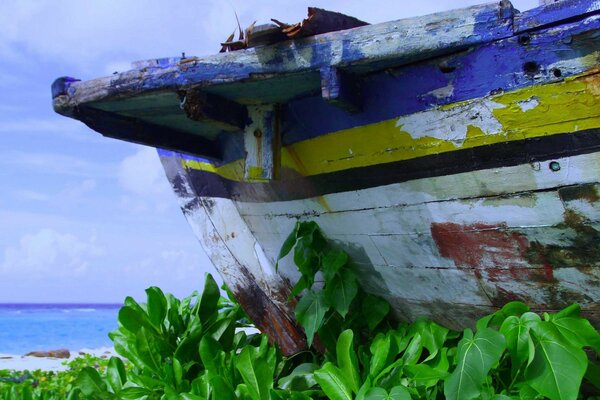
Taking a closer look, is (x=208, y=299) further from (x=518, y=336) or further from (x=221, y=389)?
(x=518, y=336)

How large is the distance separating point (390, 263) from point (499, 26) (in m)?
0.95

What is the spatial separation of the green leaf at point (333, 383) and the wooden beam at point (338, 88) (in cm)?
83

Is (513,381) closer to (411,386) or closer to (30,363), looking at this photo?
(411,386)

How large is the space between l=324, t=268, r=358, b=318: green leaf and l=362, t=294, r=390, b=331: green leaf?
0.53 ft

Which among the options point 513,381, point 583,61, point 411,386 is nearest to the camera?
point 583,61

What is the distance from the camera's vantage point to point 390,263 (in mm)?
2312

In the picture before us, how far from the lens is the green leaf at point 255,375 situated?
2213 mm

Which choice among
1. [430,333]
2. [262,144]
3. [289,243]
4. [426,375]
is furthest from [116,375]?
[426,375]

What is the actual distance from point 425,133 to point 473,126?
150 millimetres

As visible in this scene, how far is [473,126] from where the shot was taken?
1770 mm

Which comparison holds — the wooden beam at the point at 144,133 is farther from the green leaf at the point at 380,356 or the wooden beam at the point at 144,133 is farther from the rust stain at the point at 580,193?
the rust stain at the point at 580,193

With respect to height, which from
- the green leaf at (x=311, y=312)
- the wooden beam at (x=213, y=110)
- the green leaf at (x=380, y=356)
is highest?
the wooden beam at (x=213, y=110)

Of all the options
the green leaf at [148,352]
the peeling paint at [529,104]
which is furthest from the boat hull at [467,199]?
the green leaf at [148,352]

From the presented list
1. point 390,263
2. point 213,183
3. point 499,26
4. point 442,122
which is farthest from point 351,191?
point 213,183
